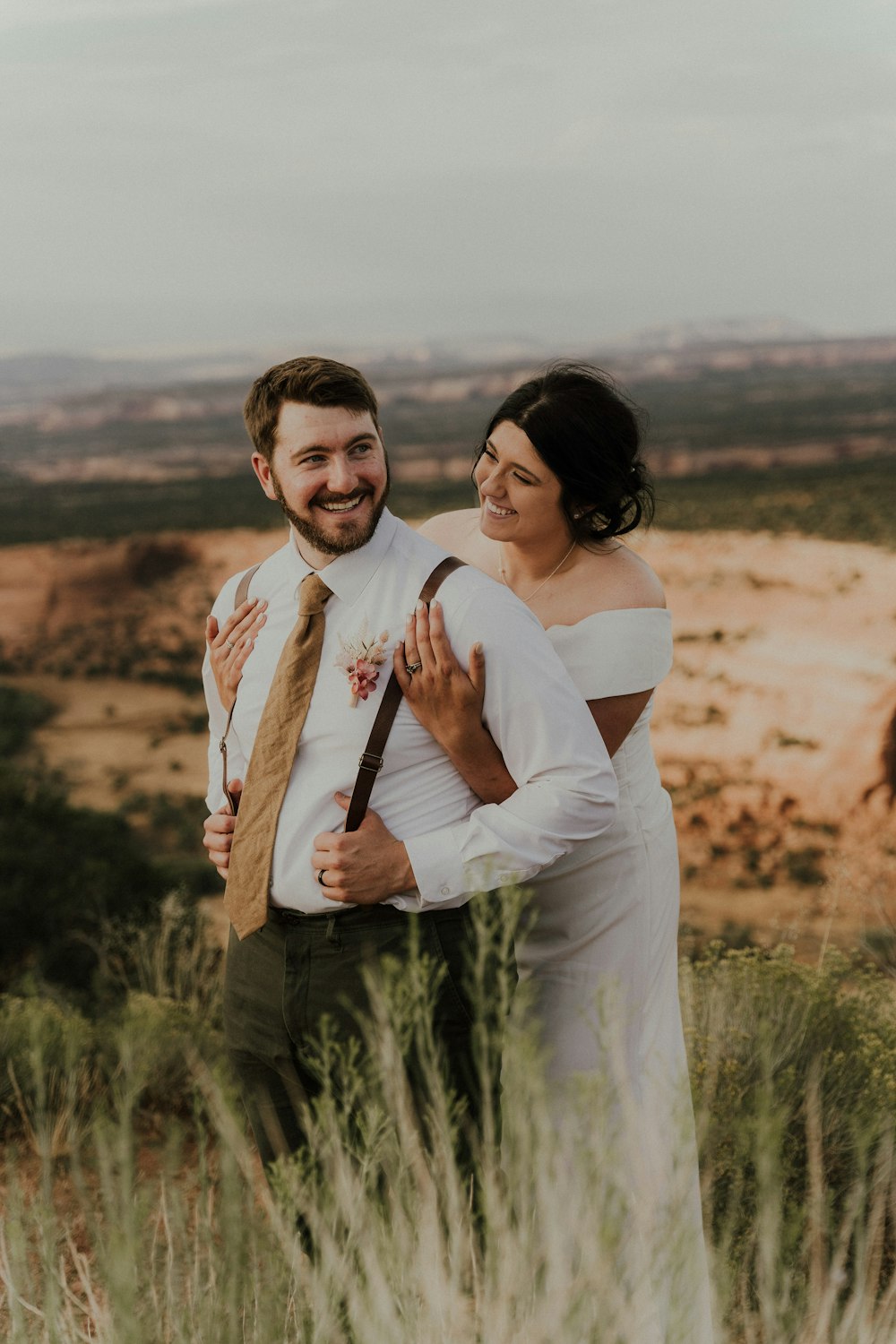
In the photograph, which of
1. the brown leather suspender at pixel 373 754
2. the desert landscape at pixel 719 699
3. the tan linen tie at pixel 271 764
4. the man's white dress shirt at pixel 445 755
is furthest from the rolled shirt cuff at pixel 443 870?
the desert landscape at pixel 719 699

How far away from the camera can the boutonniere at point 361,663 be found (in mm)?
2145

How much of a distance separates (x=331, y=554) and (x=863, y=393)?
77.7 metres

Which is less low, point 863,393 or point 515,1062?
point 863,393

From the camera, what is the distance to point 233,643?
2.43 m

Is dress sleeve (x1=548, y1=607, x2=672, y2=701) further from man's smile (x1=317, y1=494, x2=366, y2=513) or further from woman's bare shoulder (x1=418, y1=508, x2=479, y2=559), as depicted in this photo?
man's smile (x1=317, y1=494, x2=366, y2=513)

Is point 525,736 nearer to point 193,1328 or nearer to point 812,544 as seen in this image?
point 193,1328

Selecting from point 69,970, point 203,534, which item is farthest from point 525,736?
point 203,534

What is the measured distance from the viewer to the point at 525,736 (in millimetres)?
2141

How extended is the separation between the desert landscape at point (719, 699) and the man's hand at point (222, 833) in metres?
2.63

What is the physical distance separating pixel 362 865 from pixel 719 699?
645 inches

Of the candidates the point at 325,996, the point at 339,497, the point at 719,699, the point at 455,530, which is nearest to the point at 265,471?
the point at 339,497

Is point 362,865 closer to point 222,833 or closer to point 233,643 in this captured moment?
point 222,833

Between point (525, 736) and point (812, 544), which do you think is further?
point (812, 544)

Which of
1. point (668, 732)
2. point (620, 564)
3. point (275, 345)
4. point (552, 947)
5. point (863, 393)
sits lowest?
point (668, 732)
